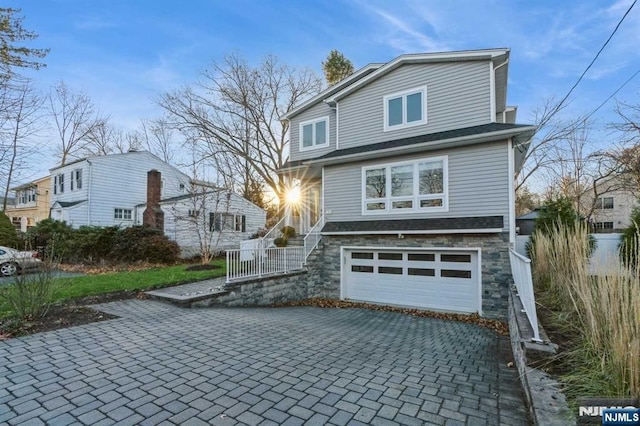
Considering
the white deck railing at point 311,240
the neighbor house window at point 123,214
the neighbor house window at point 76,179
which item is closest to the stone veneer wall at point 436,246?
the white deck railing at point 311,240

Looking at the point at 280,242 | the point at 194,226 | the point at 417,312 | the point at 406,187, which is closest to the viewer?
the point at 417,312

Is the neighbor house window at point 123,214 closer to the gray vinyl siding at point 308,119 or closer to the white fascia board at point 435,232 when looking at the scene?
the gray vinyl siding at point 308,119

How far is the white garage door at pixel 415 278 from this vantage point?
8.85 m

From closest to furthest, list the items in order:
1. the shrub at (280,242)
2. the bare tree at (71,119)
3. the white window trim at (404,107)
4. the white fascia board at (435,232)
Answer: the white fascia board at (435,232)
the white window trim at (404,107)
the shrub at (280,242)
the bare tree at (71,119)

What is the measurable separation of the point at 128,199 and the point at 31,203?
51.0 ft

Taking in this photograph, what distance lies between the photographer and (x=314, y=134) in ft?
45.3

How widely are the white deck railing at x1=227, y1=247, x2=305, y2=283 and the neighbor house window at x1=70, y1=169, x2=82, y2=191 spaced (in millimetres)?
16933

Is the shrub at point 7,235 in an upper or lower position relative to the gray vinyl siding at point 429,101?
lower

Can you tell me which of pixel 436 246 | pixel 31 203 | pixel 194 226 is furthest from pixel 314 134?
pixel 31 203

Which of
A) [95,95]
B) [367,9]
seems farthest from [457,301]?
[95,95]

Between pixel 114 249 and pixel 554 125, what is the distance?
89.6 feet

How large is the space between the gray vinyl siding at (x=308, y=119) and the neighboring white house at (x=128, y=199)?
6478 mm

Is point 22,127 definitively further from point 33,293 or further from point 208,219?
point 33,293

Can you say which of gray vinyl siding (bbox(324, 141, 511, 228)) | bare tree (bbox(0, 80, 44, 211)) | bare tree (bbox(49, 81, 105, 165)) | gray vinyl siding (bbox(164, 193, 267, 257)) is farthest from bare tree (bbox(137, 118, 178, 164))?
gray vinyl siding (bbox(324, 141, 511, 228))
